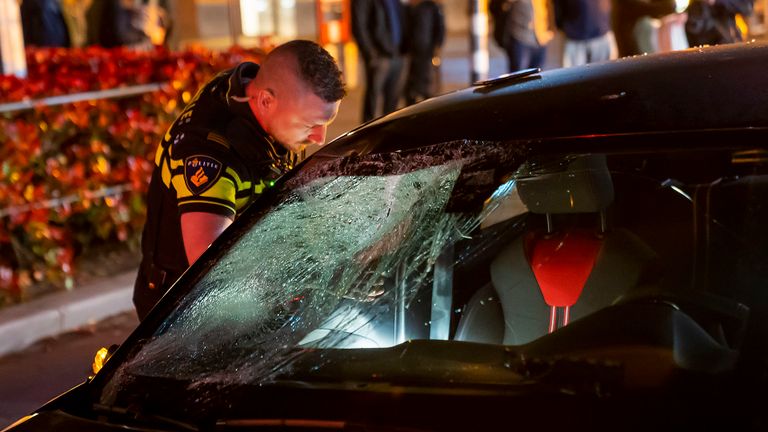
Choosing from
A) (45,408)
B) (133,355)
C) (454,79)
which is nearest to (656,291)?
(133,355)

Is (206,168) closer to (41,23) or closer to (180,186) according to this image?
(180,186)

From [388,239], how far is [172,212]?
0.85 meters

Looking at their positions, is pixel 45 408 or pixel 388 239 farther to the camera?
pixel 388 239

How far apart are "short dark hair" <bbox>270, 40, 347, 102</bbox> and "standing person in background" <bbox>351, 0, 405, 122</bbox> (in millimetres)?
8796

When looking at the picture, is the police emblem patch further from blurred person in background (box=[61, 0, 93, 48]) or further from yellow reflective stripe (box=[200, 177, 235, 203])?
blurred person in background (box=[61, 0, 93, 48])

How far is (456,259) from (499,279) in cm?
12

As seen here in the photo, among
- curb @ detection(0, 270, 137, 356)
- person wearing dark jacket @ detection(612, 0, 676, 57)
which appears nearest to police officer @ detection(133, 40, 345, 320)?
curb @ detection(0, 270, 137, 356)

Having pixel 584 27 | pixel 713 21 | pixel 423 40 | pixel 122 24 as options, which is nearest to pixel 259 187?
pixel 713 21

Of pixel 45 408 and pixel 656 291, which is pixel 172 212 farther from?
pixel 656 291

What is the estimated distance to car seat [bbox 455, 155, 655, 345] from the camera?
8.32ft

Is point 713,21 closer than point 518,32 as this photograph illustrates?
Yes

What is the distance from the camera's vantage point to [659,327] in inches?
89.0

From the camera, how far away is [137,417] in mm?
2205

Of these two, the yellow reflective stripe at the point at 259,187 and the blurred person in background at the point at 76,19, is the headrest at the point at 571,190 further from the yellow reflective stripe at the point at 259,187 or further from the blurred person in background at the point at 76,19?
the blurred person in background at the point at 76,19
